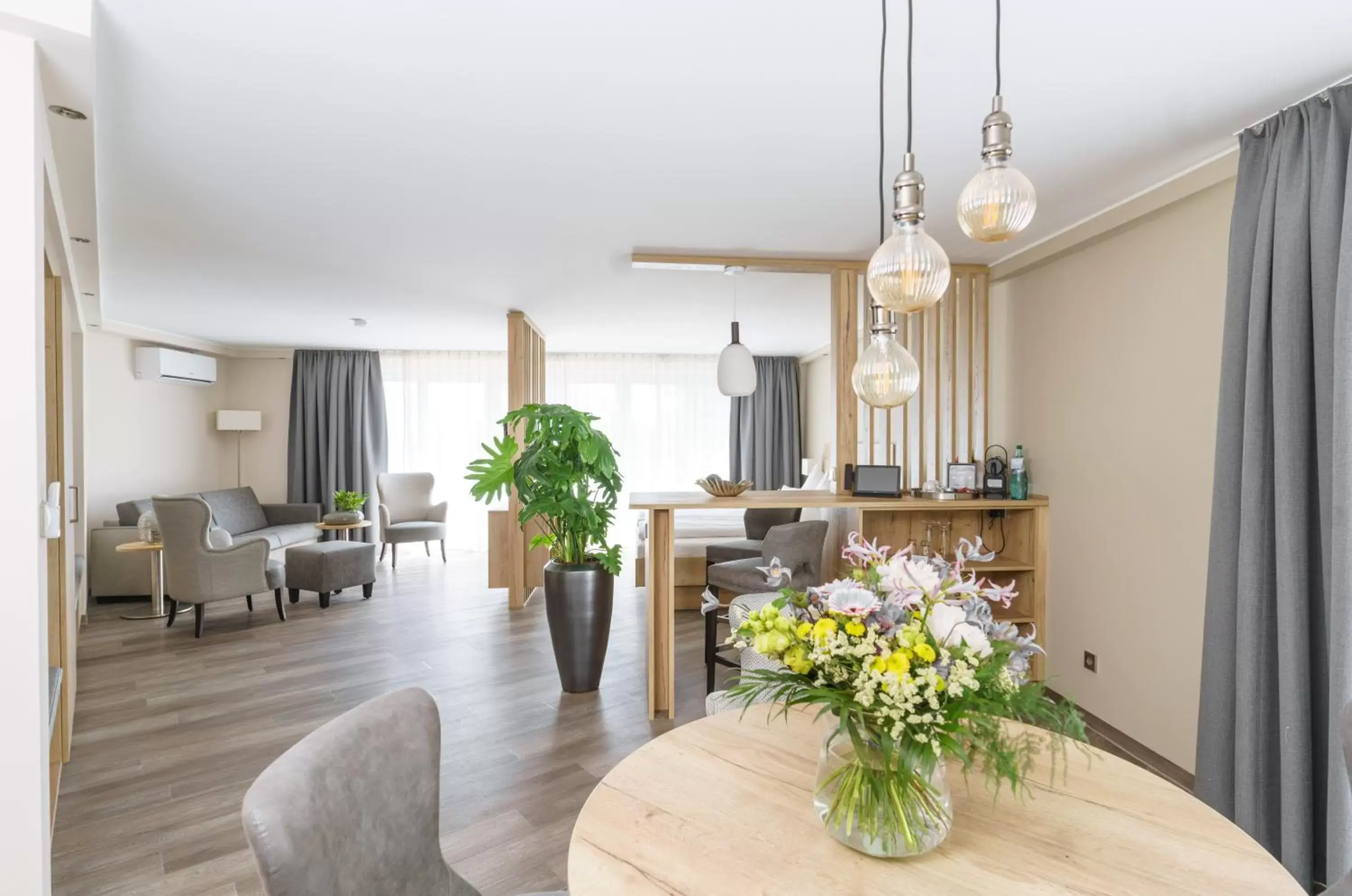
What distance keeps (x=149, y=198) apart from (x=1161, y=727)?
4.76 metres

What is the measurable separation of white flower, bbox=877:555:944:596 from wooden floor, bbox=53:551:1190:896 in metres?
1.67

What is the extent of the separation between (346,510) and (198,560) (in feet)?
8.53

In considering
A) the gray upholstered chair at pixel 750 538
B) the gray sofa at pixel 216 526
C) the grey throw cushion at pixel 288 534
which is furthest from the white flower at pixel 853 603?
the grey throw cushion at pixel 288 534

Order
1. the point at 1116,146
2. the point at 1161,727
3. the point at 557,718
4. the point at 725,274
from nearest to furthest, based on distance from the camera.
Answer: the point at 1116,146 < the point at 1161,727 < the point at 557,718 < the point at 725,274

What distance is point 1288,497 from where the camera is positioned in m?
2.15

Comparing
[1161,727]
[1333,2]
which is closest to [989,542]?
[1161,727]

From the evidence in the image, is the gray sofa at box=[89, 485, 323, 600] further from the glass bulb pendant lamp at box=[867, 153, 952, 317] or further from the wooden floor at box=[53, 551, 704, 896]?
the glass bulb pendant lamp at box=[867, 153, 952, 317]

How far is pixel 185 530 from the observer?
15.7ft

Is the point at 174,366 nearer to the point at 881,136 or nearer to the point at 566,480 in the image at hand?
the point at 566,480

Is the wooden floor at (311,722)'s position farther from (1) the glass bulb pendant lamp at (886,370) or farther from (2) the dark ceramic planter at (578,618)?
(1) the glass bulb pendant lamp at (886,370)

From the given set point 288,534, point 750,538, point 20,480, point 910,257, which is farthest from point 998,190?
point 288,534

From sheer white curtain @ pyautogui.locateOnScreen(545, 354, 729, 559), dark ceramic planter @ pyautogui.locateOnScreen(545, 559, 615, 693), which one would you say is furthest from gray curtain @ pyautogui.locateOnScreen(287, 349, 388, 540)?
dark ceramic planter @ pyautogui.locateOnScreen(545, 559, 615, 693)

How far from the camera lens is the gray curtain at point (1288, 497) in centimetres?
197

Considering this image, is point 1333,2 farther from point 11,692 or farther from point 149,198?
point 149,198
